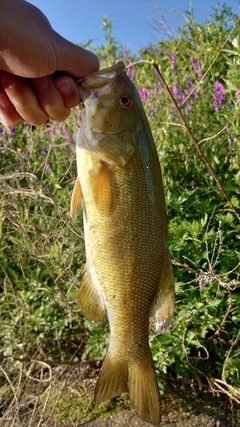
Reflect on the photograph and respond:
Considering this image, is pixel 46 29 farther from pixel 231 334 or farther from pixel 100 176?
pixel 231 334

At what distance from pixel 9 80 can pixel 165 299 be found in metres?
1.17

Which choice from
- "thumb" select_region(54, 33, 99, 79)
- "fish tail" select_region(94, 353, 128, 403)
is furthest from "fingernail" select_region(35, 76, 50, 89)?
"fish tail" select_region(94, 353, 128, 403)

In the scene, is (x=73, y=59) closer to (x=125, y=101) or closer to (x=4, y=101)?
(x=125, y=101)

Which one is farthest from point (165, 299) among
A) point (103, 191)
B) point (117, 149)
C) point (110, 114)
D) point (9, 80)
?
point (9, 80)

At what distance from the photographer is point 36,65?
1.65m

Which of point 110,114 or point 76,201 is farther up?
point 110,114

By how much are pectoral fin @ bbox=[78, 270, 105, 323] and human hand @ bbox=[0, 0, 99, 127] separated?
804 millimetres

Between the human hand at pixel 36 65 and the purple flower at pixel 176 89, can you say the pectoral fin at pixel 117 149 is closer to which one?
the human hand at pixel 36 65

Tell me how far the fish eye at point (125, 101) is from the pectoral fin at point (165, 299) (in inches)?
23.5

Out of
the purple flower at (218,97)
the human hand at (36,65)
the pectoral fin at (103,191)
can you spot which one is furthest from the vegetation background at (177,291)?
the pectoral fin at (103,191)

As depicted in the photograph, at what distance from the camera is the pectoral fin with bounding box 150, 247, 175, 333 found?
1.59 meters

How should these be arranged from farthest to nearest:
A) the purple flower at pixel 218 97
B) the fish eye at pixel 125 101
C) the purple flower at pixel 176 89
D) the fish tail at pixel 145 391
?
the purple flower at pixel 176 89, the purple flower at pixel 218 97, the fish eye at pixel 125 101, the fish tail at pixel 145 391

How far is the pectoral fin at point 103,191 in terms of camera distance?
61.2 inches

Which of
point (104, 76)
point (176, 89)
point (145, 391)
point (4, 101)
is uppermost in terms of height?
point (176, 89)
